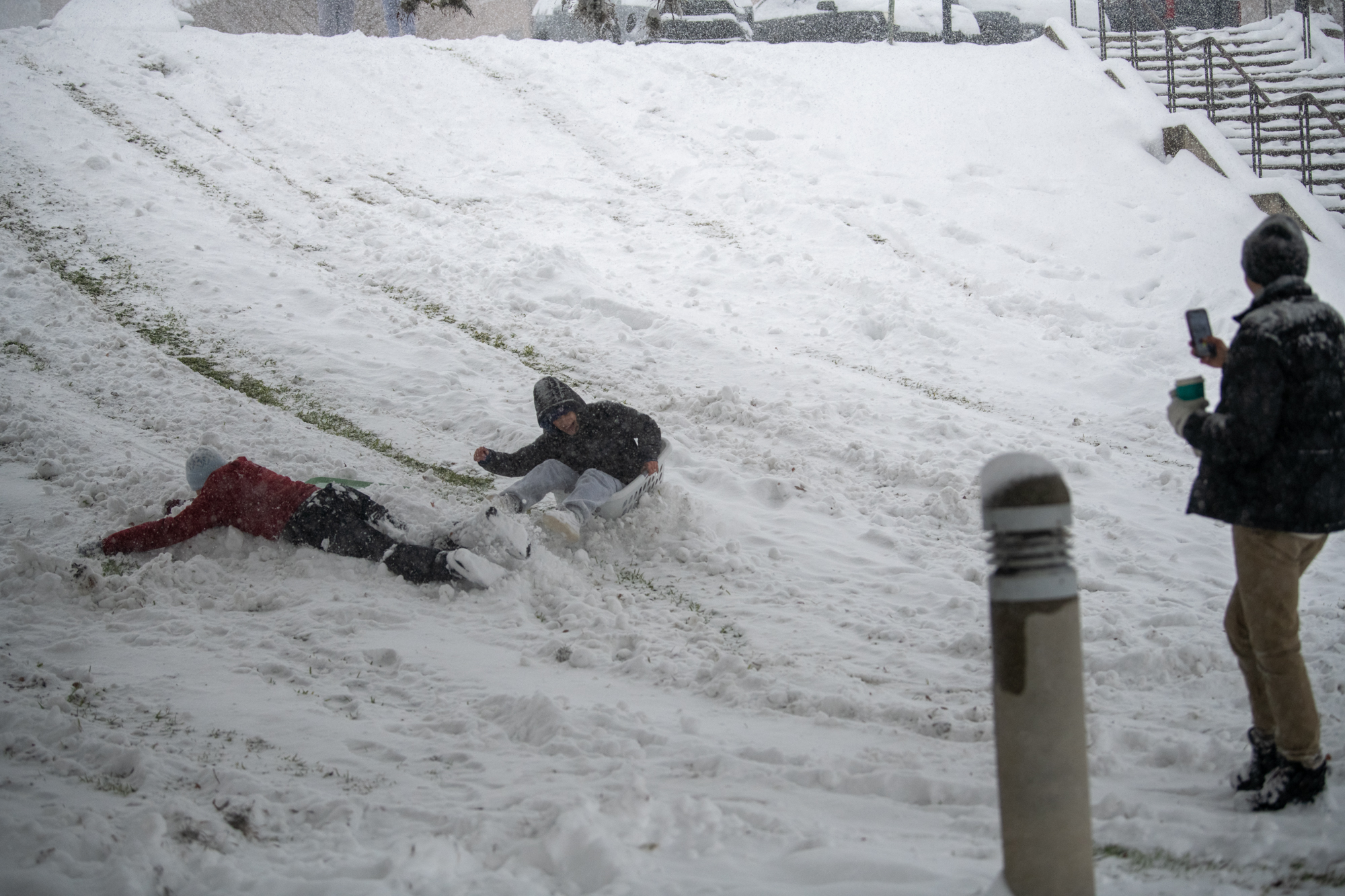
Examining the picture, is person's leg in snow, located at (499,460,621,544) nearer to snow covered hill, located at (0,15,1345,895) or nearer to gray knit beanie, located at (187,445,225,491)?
snow covered hill, located at (0,15,1345,895)

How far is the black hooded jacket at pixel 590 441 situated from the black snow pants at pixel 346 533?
816 millimetres

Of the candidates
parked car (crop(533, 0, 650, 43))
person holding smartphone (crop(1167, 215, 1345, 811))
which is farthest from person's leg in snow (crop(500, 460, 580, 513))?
parked car (crop(533, 0, 650, 43))

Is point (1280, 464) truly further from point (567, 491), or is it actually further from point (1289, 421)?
point (567, 491)

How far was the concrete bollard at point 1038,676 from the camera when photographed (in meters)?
2.04

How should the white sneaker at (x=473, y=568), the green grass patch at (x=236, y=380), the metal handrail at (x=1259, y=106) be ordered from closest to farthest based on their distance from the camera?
the white sneaker at (x=473, y=568), the green grass patch at (x=236, y=380), the metal handrail at (x=1259, y=106)

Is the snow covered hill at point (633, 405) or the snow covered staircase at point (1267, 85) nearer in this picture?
the snow covered hill at point (633, 405)

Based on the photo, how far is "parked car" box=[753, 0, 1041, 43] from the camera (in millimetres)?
17641

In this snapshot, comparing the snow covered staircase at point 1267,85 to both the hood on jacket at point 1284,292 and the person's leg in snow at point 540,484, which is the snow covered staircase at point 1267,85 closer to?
the hood on jacket at point 1284,292

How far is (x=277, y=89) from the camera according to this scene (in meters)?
14.4

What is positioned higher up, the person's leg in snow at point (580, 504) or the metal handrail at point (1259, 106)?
the metal handrail at point (1259, 106)

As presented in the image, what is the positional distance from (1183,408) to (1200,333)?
30 cm

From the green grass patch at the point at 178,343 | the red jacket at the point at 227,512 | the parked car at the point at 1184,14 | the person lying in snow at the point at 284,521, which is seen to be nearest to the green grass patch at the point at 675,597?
the person lying in snow at the point at 284,521

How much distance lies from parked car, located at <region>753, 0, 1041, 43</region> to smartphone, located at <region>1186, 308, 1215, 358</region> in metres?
16.4

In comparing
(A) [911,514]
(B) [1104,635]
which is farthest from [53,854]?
Result: (A) [911,514]
